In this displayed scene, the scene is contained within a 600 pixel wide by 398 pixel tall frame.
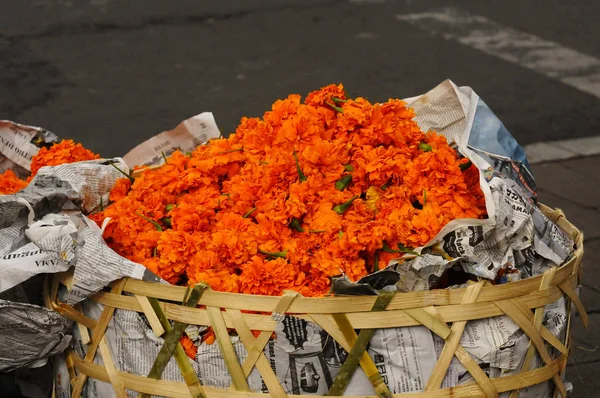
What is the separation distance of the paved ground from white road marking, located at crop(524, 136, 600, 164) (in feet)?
0.09

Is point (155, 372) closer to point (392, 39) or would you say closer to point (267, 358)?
point (267, 358)

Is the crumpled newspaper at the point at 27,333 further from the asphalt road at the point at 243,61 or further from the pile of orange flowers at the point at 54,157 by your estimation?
the asphalt road at the point at 243,61

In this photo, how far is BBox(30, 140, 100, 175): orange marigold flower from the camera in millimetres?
2350

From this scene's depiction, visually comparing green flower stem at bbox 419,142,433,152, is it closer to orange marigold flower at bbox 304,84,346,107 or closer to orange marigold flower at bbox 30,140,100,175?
orange marigold flower at bbox 304,84,346,107

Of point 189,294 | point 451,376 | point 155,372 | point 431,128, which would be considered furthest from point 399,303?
point 431,128

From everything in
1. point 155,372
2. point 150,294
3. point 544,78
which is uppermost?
point 150,294

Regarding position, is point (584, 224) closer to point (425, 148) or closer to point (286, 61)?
point (425, 148)

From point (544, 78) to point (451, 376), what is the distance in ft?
15.0

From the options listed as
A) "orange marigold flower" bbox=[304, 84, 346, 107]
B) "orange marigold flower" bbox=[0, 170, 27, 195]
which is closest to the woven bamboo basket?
"orange marigold flower" bbox=[0, 170, 27, 195]

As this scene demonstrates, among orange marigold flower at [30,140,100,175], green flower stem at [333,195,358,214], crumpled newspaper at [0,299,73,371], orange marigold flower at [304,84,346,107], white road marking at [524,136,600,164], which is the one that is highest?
orange marigold flower at [304,84,346,107]

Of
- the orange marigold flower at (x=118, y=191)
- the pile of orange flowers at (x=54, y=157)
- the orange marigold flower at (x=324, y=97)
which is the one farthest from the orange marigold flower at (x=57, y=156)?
the orange marigold flower at (x=324, y=97)

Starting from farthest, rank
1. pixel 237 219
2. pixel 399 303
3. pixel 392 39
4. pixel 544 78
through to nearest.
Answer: pixel 392 39 → pixel 544 78 → pixel 237 219 → pixel 399 303

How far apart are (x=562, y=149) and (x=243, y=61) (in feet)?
7.96

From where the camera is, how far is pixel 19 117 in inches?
208
